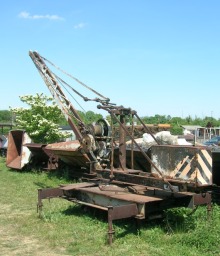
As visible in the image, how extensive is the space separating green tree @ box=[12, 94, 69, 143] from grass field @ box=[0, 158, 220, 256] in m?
8.90

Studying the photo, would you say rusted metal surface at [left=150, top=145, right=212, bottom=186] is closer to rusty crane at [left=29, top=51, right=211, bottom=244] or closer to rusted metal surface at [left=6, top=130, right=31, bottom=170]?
rusty crane at [left=29, top=51, right=211, bottom=244]

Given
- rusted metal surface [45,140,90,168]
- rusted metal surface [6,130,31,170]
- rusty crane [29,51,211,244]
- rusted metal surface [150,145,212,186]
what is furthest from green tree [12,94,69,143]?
rusted metal surface [150,145,212,186]

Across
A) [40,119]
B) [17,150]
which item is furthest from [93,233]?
[40,119]

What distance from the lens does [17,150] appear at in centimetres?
1441

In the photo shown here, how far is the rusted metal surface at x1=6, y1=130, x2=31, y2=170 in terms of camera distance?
42.7 feet

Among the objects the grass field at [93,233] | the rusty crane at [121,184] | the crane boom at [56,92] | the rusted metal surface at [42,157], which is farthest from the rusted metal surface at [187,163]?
the rusted metal surface at [42,157]

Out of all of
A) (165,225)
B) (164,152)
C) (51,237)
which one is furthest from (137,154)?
(51,237)

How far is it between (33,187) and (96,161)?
2640 millimetres

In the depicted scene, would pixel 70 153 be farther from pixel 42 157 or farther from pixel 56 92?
pixel 42 157

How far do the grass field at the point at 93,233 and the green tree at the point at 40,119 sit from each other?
890 cm

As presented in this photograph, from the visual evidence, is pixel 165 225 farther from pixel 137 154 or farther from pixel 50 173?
pixel 50 173

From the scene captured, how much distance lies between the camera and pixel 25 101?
58.0 feet

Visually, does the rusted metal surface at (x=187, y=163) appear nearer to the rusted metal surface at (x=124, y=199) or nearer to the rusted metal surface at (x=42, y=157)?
the rusted metal surface at (x=124, y=199)

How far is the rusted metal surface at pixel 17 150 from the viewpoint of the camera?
42.7 ft
